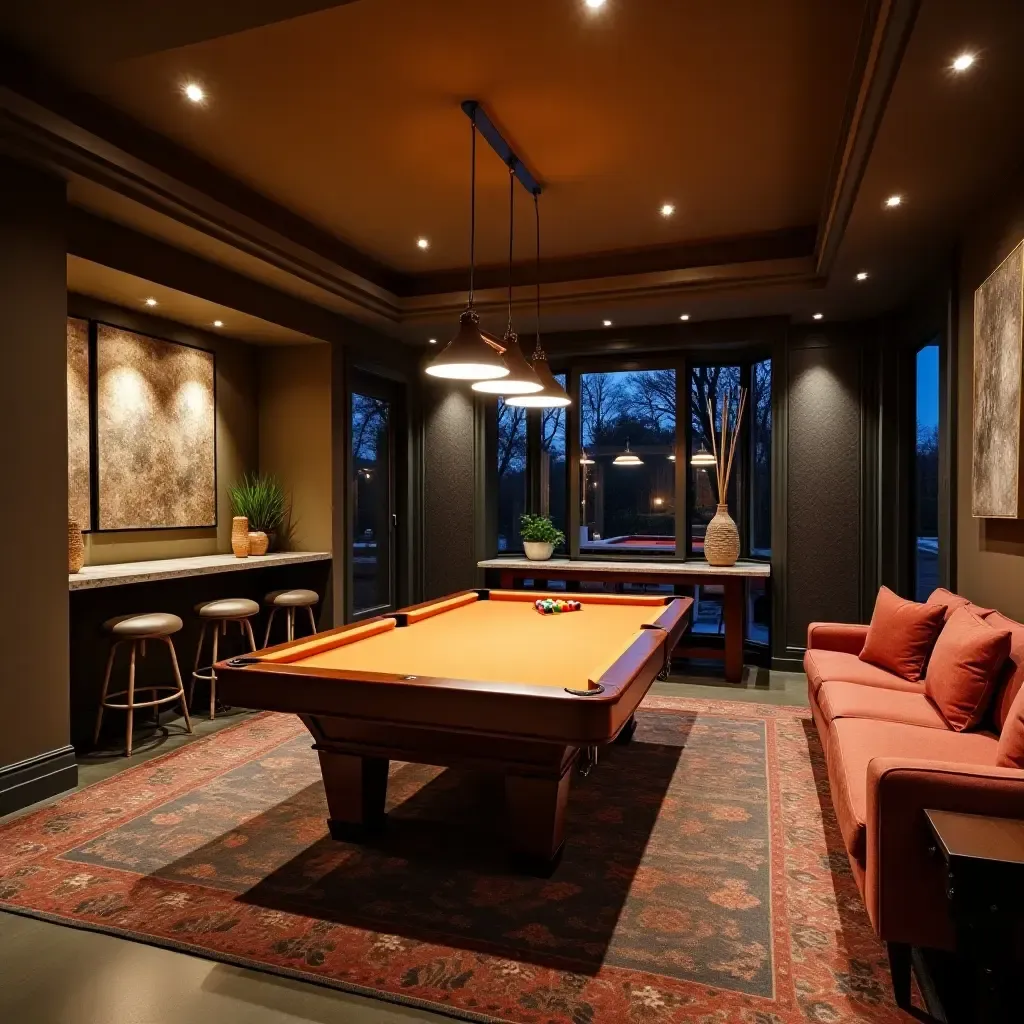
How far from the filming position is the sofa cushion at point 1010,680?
262cm

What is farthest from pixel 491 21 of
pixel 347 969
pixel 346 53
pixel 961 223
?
pixel 347 969

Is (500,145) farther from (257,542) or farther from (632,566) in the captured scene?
(632,566)

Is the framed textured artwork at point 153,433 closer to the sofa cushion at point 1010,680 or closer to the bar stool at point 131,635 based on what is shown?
the bar stool at point 131,635

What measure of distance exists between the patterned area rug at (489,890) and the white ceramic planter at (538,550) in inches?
112

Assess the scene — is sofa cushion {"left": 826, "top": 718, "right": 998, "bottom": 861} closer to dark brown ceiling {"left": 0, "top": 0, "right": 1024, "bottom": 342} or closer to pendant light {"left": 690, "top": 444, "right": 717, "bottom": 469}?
dark brown ceiling {"left": 0, "top": 0, "right": 1024, "bottom": 342}

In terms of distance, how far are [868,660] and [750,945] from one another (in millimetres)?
2108

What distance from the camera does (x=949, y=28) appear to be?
2270 millimetres

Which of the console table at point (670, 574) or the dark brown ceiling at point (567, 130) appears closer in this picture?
the dark brown ceiling at point (567, 130)

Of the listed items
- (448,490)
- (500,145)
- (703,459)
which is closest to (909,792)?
(500,145)

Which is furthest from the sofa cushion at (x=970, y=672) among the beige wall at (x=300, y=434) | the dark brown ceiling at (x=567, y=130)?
the beige wall at (x=300, y=434)

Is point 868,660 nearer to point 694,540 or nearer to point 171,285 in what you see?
point 694,540

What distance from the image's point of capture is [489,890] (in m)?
2.50

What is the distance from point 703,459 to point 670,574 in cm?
127

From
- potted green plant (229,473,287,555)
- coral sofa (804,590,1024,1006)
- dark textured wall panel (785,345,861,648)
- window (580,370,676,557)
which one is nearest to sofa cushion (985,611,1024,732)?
coral sofa (804,590,1024,1006)
